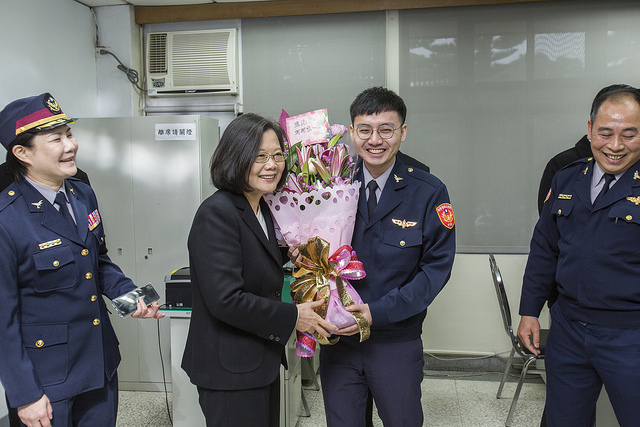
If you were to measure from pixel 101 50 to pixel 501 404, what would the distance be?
13.1 ft

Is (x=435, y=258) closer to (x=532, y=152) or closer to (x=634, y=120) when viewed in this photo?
(x=634, y=120)

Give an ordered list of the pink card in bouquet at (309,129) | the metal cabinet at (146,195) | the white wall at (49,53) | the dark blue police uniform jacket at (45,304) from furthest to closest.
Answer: the metal cabinet at (146,195) < the white wall at (49,53) < the pink card in bouquet at (309,129) < the dark blue police uniform jacket at (45,304)

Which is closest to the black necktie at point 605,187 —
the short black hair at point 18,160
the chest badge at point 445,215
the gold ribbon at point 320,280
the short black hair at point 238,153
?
the chest badge at point 445,215

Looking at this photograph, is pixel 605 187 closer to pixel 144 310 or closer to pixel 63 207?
pixel 144 310

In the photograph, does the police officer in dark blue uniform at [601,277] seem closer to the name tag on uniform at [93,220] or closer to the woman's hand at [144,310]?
the woman's hand at [144,310]

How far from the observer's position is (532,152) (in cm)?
379

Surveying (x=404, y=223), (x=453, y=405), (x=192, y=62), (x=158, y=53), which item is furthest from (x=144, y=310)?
(x=158, y=53)

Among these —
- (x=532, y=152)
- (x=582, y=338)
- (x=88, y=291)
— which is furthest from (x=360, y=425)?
(x=532, y=152)

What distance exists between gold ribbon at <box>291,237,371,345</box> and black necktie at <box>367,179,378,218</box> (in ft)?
0.90

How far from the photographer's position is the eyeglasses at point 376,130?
165cm

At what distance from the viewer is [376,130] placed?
1650 millimetres

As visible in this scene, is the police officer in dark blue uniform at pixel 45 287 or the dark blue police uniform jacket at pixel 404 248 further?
Result: the dark blue police uniform jacket at pixel 404 248

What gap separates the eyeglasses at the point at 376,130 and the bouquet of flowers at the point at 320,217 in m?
0.07

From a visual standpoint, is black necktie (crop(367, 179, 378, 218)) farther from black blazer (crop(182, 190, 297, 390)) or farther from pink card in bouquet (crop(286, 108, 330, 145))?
black blazer (crop(182, 190, 297, 390))
